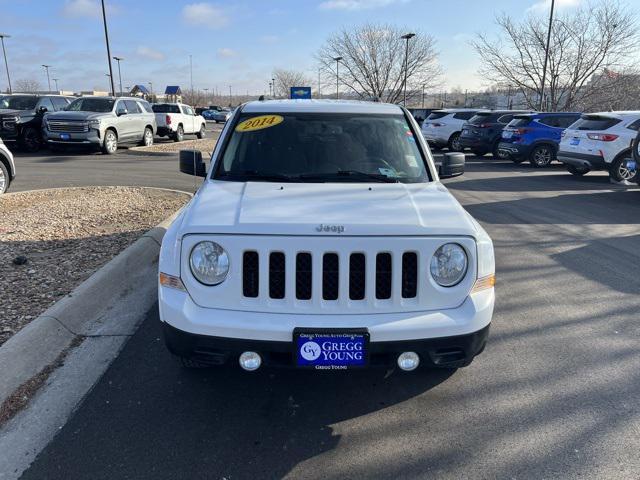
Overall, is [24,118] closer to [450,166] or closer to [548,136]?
[548,136]

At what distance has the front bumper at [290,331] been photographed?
107 inches

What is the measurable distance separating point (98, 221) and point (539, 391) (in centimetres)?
633

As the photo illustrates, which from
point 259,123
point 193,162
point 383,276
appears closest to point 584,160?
point 259,123

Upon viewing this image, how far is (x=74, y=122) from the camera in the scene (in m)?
16.7

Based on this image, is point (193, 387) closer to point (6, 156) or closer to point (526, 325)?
point (526, 325)

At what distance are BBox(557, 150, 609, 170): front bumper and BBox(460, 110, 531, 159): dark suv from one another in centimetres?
508

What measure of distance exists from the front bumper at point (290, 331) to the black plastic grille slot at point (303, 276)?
12cm

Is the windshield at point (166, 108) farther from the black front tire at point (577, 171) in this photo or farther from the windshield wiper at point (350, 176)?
the windshield wiper at point (350, 176)

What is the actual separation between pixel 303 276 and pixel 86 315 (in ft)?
7.96

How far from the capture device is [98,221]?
7.52 metres

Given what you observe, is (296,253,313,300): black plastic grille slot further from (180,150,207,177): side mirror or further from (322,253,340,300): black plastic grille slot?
(180,150,207,177): side mirror

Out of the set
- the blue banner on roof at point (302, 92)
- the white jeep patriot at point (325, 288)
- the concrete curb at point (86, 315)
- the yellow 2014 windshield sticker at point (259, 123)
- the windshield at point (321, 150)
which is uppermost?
the blue banner on roof at point (302, 92)

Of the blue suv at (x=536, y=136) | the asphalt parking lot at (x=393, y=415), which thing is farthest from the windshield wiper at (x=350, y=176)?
the blue suv at (x=536, y=136)

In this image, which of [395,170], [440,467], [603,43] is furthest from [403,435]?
[603,43]
